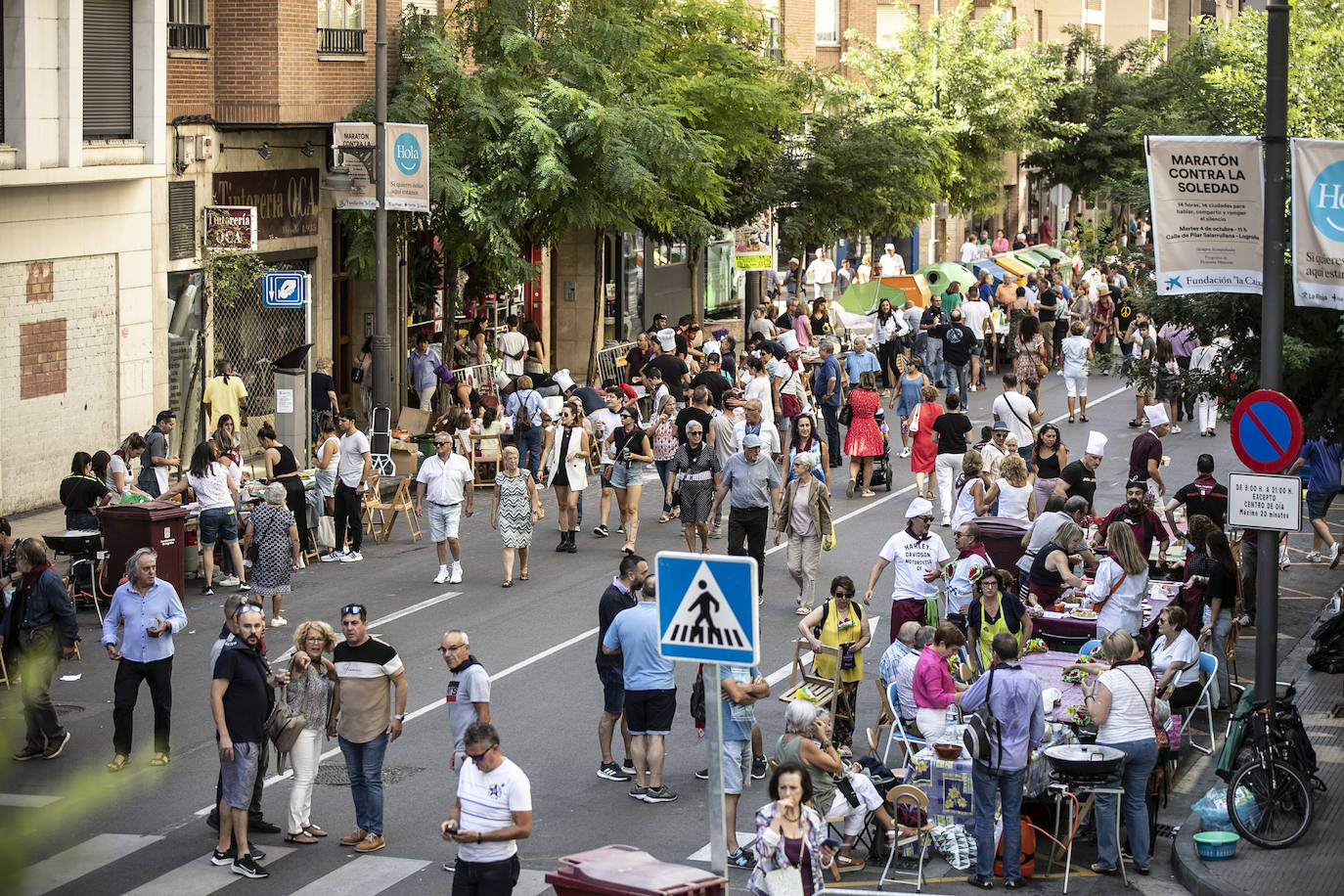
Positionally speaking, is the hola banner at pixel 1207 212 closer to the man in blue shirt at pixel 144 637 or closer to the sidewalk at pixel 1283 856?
the sidewalk at pixel 1283 856

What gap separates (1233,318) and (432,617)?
8.16m

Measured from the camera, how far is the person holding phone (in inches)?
343

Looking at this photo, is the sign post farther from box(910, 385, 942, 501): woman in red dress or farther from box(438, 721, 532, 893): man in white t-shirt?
box(910, 385, 942, 501): woman in red dress

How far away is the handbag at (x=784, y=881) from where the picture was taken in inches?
343

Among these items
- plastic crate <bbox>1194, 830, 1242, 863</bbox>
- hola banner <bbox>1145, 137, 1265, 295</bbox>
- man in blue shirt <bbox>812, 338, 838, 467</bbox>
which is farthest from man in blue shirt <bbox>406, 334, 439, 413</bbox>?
plastic crate <bbox>1194, 830, 1242, 863</bbox>

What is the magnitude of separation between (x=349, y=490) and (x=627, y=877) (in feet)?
41.2

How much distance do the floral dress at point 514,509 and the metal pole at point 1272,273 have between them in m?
8.60

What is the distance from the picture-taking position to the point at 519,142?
2706cm

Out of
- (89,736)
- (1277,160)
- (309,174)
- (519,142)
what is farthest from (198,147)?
(1277,160)

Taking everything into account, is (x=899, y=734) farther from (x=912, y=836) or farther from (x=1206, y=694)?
(x=1206, y=694)

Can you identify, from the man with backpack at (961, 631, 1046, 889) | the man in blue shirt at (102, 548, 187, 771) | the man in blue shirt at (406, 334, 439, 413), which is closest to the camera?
the man with backpack at (961, 631, 1046, 889)

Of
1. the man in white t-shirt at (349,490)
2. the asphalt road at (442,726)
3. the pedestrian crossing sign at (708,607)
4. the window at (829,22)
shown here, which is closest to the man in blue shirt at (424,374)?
the asphalt road at (442,726)

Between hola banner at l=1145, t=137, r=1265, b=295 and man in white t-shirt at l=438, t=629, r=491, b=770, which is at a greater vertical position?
hola banner at l=1145, t=137, r=1265, b=295

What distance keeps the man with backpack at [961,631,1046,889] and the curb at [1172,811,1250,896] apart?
3.34 feet
